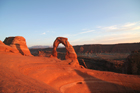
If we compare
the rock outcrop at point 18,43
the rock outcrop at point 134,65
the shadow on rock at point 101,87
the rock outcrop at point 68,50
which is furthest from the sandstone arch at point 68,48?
the rock outcrop at point 134,65

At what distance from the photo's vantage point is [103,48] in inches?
2308

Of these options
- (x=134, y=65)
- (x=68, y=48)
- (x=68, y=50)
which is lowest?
(x=134, y=65)

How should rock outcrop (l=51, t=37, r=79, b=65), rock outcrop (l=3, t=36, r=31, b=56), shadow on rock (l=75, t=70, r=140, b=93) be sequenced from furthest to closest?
rock outcrop (l=51, t=37, r=79, b=65), rock outcrop (l=3, t=36, r=31, b=56), shadow on rock (l=75, t=70, r=140, b=93)

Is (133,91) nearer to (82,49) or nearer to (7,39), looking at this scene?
(7,39)

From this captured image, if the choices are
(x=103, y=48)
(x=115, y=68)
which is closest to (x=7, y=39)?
Result: (x=115, y=68)

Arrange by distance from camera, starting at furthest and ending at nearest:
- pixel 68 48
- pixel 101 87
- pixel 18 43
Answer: pixel 68 48 → pixel 18 43 → pixel 101 87

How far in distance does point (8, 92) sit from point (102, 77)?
807 centimetres

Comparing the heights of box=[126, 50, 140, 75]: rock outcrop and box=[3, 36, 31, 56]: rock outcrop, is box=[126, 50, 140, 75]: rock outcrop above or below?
below

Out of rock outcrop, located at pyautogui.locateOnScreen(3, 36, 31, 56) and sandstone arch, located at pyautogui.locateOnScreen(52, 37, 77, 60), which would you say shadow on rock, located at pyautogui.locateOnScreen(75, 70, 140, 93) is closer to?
sandstone arch, located at pyautogui.locateOnScreen(52, 37, 77, 60)

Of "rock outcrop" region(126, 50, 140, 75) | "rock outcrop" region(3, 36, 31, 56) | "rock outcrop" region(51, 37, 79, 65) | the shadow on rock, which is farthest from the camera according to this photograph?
"rock outcrop" region(51, 37, 79, 65)

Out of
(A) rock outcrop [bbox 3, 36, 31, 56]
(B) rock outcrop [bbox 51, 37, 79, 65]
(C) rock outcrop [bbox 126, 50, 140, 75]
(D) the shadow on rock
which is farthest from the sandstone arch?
(C) rock outcrop [bbox 126, 50, 140, 75]

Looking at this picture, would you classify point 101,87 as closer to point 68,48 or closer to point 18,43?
point 68,48

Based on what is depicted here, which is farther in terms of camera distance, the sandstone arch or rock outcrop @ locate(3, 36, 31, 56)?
the sandstone arch

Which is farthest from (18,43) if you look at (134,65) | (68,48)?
(134,65)
